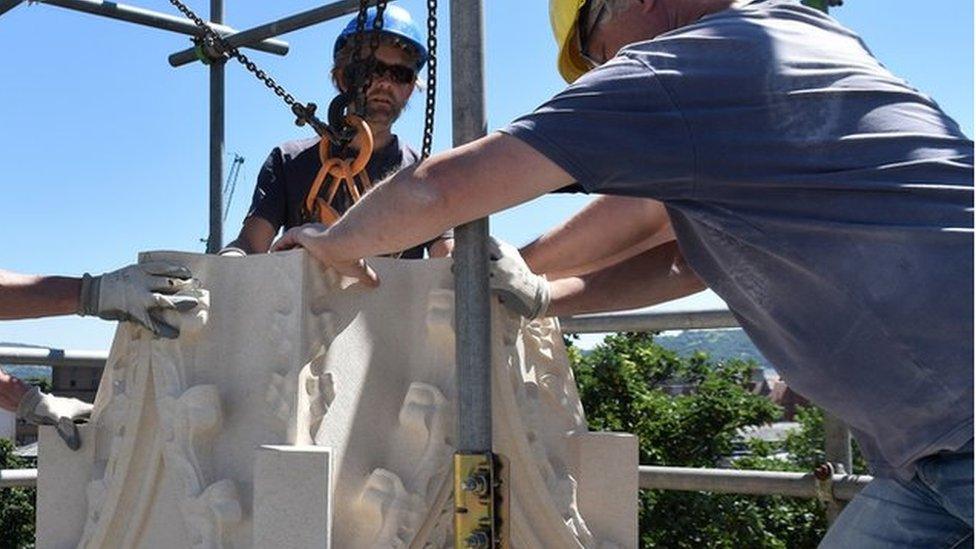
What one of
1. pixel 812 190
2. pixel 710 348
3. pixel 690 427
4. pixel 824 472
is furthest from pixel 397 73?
pixel 710 348

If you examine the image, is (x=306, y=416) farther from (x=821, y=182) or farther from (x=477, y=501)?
(x=821, y=182)

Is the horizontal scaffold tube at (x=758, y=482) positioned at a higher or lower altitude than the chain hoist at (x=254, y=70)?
lower

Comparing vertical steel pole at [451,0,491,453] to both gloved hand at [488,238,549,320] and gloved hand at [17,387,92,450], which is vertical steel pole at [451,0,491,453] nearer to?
gloved hand at [488,238,549,320]

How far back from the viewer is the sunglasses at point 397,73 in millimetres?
4090

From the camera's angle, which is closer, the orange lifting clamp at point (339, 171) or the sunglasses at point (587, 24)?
the sunglasses at point (587, 24)

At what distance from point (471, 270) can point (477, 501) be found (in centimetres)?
45

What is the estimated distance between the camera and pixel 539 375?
2.83 m

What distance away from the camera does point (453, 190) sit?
74.5 inches

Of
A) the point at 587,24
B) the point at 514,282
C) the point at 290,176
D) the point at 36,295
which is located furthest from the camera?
the point at 290,176

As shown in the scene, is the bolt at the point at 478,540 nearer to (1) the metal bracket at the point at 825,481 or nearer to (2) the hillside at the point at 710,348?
(2) the hillside at the point at 710,348

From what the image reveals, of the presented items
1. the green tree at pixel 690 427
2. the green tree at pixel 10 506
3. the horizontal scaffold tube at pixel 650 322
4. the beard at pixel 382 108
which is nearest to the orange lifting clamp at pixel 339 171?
the beard at pixel 382 108

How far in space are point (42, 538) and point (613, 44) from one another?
179 cm

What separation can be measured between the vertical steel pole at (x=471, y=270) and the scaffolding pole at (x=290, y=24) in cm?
276

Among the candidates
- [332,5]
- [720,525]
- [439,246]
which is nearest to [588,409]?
[720,525]
